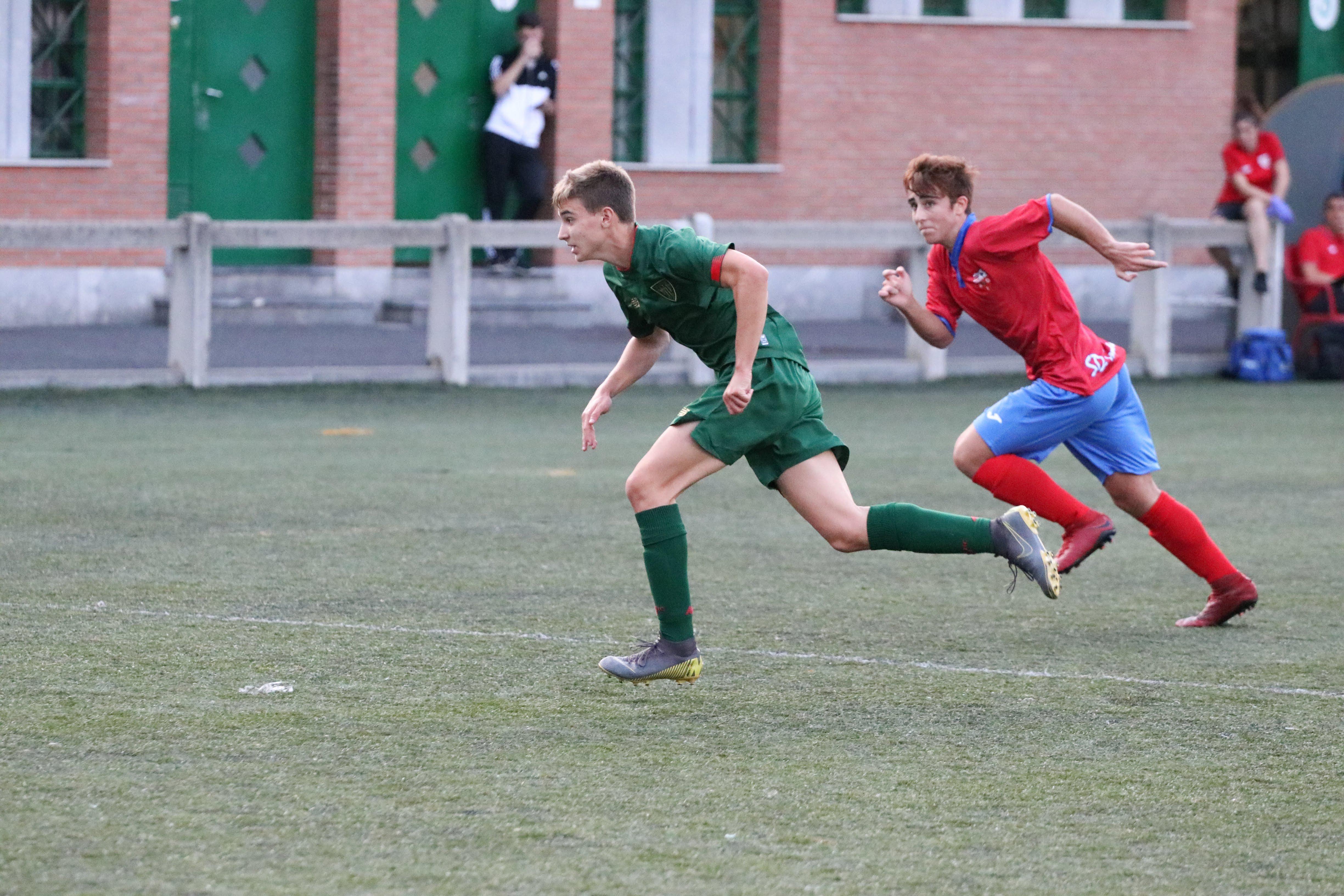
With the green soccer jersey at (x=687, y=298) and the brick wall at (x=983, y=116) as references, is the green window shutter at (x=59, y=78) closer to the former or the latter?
the brick wall at (x=983, y=116)

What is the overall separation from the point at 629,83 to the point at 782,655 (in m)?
13.8

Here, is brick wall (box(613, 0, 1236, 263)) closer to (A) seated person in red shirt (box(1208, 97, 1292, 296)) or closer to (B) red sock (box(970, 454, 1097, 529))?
(A) seated person in red shirt (box(1208, 97, 1292, 296))

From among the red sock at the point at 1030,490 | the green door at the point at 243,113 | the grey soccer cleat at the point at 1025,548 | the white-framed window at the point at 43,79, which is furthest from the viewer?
the green door at the point at 243,113

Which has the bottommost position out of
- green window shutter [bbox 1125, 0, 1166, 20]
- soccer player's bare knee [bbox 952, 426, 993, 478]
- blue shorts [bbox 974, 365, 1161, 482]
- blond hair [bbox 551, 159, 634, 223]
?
soccer player's bare knee [bbox 952, 426, 993, 478]

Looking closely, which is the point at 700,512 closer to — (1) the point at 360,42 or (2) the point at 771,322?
(2) the point at 771,322

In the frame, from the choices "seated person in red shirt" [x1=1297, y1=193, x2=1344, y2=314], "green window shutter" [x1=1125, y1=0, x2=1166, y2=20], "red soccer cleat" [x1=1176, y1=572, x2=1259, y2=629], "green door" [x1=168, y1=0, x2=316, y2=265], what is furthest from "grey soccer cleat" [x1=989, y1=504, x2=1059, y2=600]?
"green window shutter" [x1=1125, y1=0, x2=1166, y2=20]

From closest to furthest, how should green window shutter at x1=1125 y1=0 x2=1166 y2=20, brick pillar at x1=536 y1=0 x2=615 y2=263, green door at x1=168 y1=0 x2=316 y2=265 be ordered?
1. green door at x1=168 y1=0 x2=316 y2=265
2. brick pillar at x1=536 y1=0 x2=615 y2=263
3. green window shutter at x1=1125 y1=0 x2=1166 y2=20

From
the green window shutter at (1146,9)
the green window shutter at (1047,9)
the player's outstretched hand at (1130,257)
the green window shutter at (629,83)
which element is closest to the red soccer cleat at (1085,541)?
the player's outstretched hand at (1130,257)

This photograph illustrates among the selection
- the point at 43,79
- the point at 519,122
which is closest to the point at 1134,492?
the point at 519,122

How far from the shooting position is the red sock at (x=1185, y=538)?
6.81m

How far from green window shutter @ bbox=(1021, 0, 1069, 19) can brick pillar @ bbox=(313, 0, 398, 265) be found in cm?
662

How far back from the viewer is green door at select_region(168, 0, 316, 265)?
57.9 ft

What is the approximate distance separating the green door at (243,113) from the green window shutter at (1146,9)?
27.5ft

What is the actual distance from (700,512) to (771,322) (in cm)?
332
